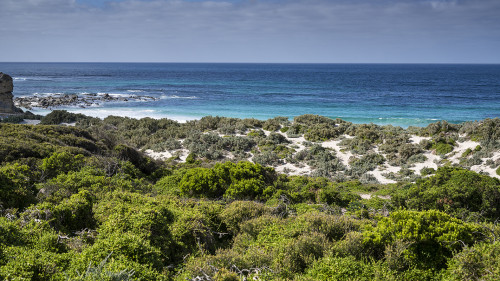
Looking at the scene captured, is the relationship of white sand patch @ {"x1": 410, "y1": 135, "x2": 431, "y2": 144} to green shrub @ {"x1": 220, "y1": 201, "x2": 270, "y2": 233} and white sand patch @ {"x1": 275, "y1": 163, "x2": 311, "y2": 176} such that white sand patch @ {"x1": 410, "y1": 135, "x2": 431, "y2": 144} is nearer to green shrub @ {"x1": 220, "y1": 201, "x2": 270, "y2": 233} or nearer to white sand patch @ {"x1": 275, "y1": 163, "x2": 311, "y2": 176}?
white sand patch @ {"x1": 275, "y1": 163, "x2": 311, "y2": 176}


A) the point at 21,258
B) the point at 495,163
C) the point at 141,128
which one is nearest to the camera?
the point at 21,258

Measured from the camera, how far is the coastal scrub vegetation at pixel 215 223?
4.96 m

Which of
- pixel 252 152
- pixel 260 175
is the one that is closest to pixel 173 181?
pixel 260 175

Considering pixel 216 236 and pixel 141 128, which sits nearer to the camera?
pixel 216 236

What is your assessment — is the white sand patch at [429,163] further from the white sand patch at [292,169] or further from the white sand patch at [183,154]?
the white sand patch at [183,154]

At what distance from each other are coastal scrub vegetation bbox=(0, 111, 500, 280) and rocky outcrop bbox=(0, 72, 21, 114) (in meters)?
16.8

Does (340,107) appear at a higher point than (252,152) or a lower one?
higher

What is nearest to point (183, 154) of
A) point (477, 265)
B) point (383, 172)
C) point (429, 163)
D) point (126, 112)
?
point (383, 172)

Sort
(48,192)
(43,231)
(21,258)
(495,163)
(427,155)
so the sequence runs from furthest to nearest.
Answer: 1. (427,155)
2. (495,163)
3. (48,192)
4. (43,231)
5. (21,258)

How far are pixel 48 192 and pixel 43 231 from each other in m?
2.91

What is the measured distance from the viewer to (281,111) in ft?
124

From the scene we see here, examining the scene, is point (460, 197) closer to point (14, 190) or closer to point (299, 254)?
point (299, 254)

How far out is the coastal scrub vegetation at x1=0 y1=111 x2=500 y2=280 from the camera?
195 inches

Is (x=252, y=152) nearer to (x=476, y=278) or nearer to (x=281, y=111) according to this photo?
(x=476, y=278)
